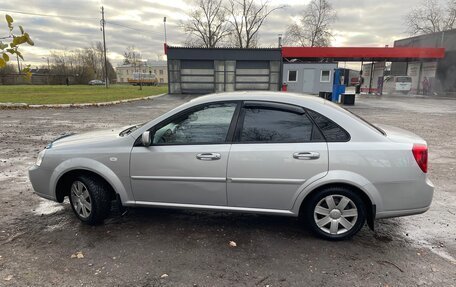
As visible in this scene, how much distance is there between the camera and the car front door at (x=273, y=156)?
10.7 feet

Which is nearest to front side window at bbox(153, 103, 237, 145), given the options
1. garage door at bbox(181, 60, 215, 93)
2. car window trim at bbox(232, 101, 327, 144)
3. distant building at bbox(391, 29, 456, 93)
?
car window trim at bbox(232, 101, 327, 144)

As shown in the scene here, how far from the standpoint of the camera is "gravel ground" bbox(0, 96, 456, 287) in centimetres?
284

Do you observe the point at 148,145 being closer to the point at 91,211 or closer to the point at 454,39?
the point at 91,211

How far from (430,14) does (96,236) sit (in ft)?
217

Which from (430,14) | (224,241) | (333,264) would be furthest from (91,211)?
(430,14)

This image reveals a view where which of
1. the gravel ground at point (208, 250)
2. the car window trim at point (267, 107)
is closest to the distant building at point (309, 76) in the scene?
the gravel ground at point (208, 250)

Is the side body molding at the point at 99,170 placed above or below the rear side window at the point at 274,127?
below

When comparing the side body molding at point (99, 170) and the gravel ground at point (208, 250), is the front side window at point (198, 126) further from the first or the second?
the gravel ground at point (208, 250)

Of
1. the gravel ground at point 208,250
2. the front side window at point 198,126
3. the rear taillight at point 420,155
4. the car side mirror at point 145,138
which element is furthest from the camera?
the front side window at point 198,126

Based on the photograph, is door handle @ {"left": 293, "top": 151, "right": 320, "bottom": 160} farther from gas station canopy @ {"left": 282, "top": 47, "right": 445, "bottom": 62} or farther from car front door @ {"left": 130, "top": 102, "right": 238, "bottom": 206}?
gas station canopy @ {"left": 282, "top": 47, "right": 445, "bottom": 62}

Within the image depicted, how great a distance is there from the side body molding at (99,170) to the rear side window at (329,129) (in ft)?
7.39

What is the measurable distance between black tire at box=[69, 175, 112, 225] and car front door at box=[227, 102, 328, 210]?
1.49 metres

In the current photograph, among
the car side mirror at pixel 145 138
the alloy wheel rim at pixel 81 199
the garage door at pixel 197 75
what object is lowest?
the alloy wheel rim at pixel 81 199

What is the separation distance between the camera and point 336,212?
3.38 m
